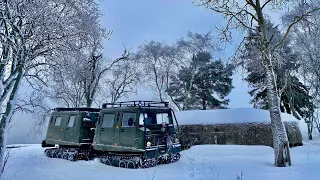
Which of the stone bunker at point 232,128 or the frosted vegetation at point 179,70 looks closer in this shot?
the frosted vegetation at point 179,70

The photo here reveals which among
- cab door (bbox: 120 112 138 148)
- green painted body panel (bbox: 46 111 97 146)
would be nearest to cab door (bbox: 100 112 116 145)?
cab door (bbox: 120 112 138 148)

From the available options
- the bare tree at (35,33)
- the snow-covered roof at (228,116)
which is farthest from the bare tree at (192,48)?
the bare tree at (35,33)

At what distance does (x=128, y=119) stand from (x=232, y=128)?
884cm

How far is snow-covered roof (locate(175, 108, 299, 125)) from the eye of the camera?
55.7ft

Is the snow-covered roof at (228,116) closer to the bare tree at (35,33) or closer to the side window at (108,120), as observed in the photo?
the side window at (108,120)

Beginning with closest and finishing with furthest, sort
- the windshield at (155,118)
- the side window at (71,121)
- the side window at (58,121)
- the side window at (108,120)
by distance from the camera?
the windshield at (155,118) → the side window at (108,120) → the side window at (71,121) → the side window at (58,121)

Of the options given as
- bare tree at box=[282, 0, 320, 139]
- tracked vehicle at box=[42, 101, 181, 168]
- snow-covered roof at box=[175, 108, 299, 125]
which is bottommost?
tracked vehicle at box=[42, 101, 181, 168]

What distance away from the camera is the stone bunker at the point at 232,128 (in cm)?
1636

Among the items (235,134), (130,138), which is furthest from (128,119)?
(235,134)

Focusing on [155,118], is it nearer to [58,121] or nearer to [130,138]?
[130,138]

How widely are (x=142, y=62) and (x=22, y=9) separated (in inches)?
929

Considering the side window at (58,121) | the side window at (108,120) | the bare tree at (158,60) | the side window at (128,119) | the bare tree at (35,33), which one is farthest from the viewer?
the bare tree at (158,60)

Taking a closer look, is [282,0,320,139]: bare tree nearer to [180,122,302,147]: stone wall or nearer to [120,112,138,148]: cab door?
[180,122,302,147]: stone wall

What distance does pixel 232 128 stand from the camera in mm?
17141
